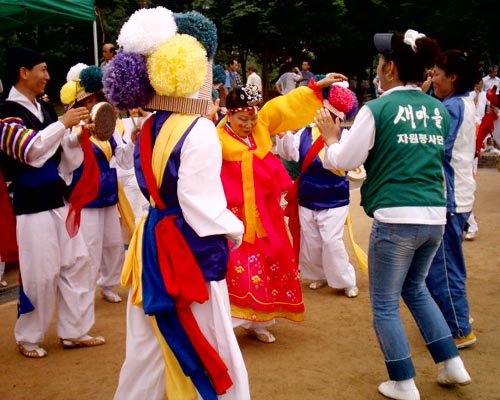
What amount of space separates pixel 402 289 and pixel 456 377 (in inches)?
23.3

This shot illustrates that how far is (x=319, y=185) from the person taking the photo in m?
5.76

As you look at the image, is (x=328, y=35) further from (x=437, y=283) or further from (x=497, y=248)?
(x=437, y=283)

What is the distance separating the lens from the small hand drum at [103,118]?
168 inches

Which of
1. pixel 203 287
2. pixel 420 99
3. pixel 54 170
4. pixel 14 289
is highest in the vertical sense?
pixel 420 99

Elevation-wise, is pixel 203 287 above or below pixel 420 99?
below

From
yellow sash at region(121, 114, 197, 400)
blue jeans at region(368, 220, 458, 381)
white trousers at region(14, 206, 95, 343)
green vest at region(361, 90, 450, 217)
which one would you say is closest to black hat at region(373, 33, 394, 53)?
green vest at region(361, 90, 450, 217)

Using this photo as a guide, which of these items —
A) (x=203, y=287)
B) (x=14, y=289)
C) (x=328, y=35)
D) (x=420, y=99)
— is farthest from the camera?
(x=328, y=35)

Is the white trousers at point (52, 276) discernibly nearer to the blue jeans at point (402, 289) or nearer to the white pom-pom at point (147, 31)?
the white pom-pom at point (147, 31)

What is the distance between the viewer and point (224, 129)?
4.75m

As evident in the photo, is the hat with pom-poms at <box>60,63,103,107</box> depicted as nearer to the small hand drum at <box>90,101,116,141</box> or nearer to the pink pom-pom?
the small hand drum at <box>90,101,116,141</box>

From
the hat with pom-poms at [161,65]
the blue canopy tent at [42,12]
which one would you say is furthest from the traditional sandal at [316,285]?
the blue canopy tent at [42,12]

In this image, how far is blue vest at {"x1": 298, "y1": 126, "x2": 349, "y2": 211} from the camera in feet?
18.8

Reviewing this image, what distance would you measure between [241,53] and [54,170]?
21196 mm

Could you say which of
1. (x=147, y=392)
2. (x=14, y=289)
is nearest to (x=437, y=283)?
(x=147, y=392)
